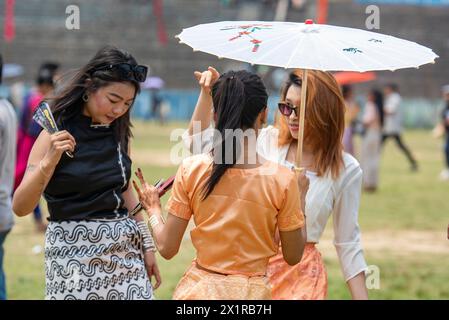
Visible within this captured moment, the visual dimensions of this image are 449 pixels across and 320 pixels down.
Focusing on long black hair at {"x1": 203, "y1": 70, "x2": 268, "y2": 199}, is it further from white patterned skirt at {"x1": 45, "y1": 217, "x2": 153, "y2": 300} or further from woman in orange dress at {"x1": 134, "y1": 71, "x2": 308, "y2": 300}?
white patterned skirt at {"x1": 45, "y1": 217, "x2": 153, "y2": 300}

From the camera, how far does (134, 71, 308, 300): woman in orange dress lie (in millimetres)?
3508

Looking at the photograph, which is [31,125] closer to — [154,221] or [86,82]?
[86,82]

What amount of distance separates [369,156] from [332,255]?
6.64 meters

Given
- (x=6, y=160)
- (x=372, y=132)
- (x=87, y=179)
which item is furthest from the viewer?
(x=372, y=132)

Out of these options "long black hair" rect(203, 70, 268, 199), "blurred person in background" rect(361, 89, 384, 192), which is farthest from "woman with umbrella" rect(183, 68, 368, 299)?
"blurred person in background" rect(361, 89, 384, 192)

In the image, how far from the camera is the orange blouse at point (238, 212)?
3.51 m

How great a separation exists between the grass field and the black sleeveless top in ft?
9.81

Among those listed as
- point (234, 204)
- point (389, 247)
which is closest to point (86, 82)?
point (234, 204)

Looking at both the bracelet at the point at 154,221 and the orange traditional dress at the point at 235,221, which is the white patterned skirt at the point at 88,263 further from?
the orange traditional dress at the point at 235,221

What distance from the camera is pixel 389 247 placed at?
9578 millimetres

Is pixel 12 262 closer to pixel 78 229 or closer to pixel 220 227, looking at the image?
pixel 78 229

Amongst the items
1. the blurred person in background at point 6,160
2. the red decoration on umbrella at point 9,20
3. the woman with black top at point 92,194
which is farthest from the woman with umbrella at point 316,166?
the red decoration on umbrella at point 9,20

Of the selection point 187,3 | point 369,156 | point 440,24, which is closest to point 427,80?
point 440,24

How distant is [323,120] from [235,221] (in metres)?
0.86
